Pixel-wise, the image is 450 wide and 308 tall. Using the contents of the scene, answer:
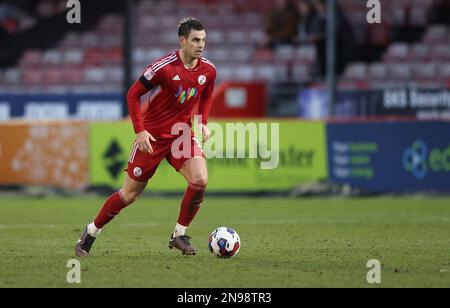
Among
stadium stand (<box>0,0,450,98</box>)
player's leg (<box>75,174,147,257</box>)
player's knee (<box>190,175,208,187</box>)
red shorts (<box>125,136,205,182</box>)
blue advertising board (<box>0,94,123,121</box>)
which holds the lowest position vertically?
player's leg (<box>75,174,147,257</box>)

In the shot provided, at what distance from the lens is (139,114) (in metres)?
9.85

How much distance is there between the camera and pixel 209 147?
18094 millimetres

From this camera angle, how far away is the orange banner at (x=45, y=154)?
1906cm

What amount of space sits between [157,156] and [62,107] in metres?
15.6

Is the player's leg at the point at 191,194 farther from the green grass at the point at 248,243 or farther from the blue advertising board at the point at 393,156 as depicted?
the blue advertising board at the point at 393,156

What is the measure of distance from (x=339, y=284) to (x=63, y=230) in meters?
5.65

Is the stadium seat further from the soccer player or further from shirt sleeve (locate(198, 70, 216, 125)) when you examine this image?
the soccer player

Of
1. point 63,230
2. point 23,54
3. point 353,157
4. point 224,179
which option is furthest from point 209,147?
point 23,54

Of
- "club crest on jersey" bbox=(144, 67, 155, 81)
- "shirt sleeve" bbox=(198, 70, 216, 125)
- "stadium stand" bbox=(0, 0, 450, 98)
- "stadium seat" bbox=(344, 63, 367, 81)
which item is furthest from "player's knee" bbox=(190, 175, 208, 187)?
"stadium seat" bbox=(344, 63, 367, 81)

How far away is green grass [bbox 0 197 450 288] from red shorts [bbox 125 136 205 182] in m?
0.81

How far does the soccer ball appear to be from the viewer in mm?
9984

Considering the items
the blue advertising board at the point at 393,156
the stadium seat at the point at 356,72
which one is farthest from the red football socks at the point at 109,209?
the stadium seat at the point at 356,72

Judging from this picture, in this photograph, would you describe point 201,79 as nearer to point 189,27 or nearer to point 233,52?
point 189,27

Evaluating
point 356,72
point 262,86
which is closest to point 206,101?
point 262,86
